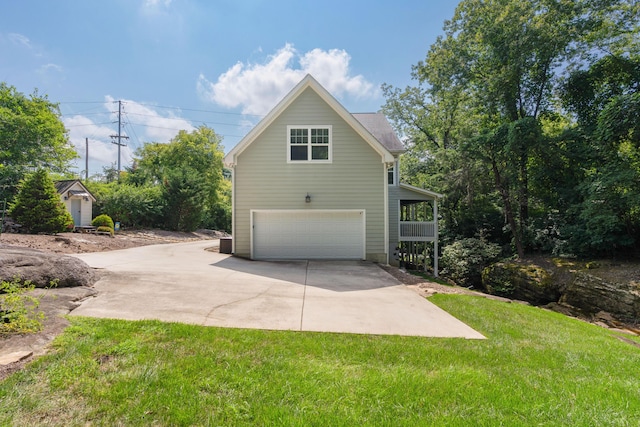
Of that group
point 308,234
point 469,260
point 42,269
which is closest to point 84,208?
point 308,234

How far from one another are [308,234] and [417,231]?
17.6 feet

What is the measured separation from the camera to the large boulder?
438 cm

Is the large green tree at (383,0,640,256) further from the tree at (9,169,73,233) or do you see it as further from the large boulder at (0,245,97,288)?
the tree at (9,169,73,233)

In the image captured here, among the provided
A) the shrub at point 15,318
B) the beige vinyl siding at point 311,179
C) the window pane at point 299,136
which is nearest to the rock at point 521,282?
the beige vinyl siding at point 311,179

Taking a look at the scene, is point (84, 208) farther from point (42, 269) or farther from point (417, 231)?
point (417, 231)

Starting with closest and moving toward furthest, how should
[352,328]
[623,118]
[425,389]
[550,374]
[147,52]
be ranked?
[425,389], [550,374], [352,328], [623,118], [147,52]

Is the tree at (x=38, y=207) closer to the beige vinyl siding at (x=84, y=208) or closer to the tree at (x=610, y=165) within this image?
the beige vinyl siding at (x=84, y=208)

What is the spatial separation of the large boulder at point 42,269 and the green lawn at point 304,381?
176 cm

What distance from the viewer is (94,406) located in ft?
6.98

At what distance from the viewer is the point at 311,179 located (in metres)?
11.2

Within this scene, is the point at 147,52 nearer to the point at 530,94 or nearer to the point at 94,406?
the point at 94,406

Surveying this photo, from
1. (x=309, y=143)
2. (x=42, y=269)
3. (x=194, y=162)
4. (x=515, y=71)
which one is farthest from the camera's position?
(x=194, y=162)

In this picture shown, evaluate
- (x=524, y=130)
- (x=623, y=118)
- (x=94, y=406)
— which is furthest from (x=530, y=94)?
(x=94, y=406)

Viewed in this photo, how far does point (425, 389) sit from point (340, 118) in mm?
10373
